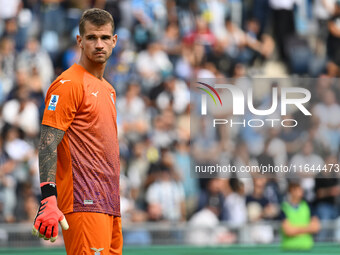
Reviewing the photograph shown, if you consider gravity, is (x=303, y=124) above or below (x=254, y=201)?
above

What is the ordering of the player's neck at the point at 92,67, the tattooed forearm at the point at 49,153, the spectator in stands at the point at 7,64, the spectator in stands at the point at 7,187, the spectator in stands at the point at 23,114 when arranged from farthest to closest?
1. the spectator in stands at the point at 7,64
2. the spectator in stands at the point at 23,114
3. the spectator in stands at the point at 7,187
4. the player's neck at the point at 92,67
5. the tattooed forearm at the point at 49,153

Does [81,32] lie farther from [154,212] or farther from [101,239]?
[154,212]

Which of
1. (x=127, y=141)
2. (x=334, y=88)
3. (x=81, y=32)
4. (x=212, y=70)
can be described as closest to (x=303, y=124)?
(x=334, y=88)

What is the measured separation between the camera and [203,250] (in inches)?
381

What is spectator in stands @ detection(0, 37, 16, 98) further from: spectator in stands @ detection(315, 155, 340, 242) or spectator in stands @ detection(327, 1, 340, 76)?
spectator in stands @ detection(327, 1, 340, 76)

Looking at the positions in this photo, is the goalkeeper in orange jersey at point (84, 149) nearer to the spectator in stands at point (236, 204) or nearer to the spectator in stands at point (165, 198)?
the spectator in stands at point (165, 198)

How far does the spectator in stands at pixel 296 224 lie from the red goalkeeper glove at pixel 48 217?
6.02 meters

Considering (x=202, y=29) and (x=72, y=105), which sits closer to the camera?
(x=72, y=105)

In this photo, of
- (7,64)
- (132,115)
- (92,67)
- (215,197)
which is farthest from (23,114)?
(92,67)

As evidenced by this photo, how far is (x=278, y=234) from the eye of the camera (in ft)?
33.4

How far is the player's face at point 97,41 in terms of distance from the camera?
3996 mm

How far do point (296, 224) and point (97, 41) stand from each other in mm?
6100

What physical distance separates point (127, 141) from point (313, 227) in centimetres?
323

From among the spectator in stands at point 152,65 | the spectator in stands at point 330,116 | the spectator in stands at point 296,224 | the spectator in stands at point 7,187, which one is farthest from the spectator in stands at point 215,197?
the spectator in stands at point 7,187
